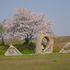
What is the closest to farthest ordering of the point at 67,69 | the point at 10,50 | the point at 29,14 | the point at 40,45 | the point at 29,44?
the point at 67,69
the point at 10,50
the point at 40,45
the point at 29,44
the point at 29,14

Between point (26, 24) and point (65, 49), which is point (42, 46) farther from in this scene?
point (26, 24)

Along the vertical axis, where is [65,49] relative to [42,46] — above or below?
below

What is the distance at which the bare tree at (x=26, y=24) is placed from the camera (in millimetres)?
51312

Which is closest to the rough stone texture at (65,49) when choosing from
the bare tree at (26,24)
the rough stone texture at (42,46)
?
the rough stone texture at (42,46)

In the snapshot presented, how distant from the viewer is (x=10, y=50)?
31.3 m

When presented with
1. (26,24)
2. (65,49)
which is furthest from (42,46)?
(26,24)

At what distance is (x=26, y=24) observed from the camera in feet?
169

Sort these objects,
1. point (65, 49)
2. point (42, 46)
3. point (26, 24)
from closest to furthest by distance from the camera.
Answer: point (65, 49) < point (42, 46) < point (26, 24)

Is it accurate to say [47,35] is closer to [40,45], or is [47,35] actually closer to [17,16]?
[40,45]

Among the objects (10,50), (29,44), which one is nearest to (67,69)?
(10,50)

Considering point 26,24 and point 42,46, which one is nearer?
point 42,46

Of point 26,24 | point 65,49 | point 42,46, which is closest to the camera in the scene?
point 65,49

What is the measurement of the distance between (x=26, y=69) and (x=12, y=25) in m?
36.5

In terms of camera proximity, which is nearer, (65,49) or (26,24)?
(65,49)
